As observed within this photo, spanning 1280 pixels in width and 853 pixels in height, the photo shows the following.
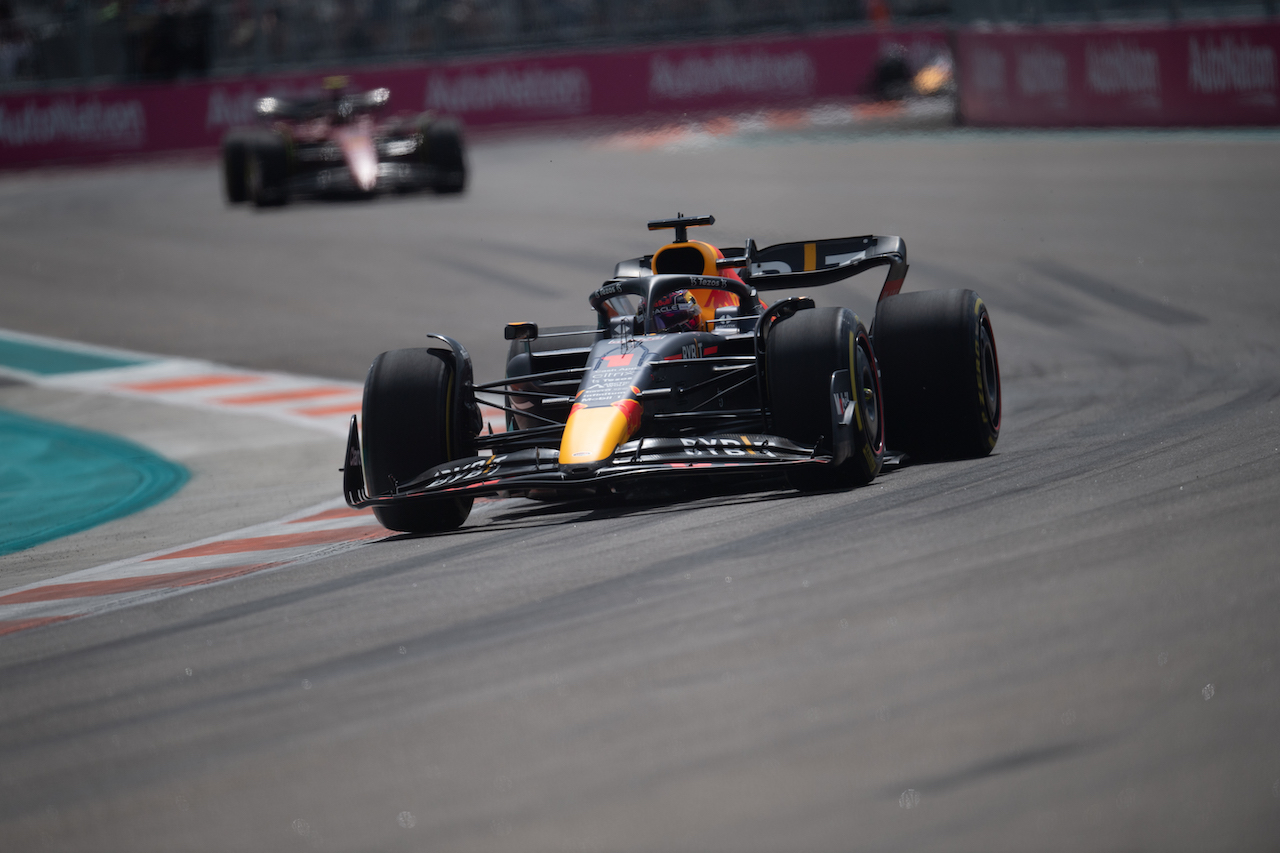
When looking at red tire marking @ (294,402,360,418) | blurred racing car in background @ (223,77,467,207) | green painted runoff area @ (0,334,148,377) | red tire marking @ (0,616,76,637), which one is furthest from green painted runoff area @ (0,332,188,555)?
blurred racing car in background @ (223,77,467,207)

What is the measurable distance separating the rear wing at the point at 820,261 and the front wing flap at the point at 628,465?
2096mm

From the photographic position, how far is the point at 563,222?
20.2 meters

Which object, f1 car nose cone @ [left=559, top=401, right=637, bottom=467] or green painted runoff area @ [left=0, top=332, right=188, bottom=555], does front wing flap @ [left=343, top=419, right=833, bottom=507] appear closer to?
f1 car nose cone @ [left=559, top=401, right=637, bottom=467]

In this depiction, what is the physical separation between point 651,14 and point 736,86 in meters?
2.36

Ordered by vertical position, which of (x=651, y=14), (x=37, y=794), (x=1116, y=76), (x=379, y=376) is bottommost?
(x=37, y=794)

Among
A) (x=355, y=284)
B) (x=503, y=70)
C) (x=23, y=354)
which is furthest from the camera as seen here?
(x=503, y=70)

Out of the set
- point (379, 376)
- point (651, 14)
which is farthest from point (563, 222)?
point (651, 14)

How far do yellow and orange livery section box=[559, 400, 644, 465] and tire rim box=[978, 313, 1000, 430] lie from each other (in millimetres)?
1928

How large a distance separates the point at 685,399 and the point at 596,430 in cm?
93

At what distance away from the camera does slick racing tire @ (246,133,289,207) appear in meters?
22.6

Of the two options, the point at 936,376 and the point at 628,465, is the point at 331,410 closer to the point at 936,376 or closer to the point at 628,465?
the point at 936,376

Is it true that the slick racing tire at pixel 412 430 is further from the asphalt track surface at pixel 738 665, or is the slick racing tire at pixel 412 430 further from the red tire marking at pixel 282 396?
the red tire marking at pixel 282 396

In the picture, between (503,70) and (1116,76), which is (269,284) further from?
(503,70)

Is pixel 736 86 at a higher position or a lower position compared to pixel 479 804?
higher
